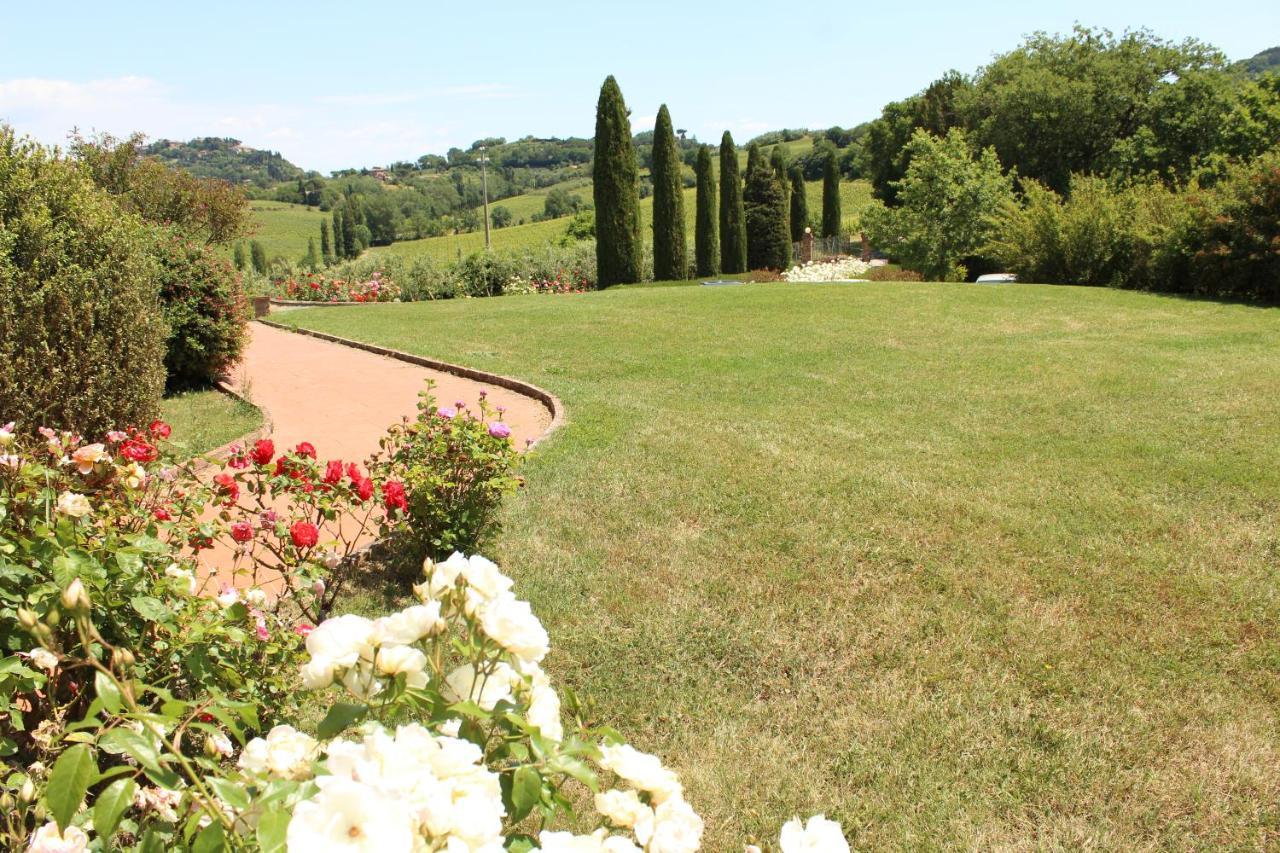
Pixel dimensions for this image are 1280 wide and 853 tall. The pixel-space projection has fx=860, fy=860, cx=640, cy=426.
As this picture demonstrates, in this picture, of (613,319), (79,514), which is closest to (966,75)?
(613,319)

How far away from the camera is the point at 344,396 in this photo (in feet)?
26.8

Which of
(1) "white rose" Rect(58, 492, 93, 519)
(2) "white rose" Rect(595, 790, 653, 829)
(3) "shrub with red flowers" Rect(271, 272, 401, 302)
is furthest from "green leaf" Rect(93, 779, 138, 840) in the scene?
(3) "shrub with red flowers" Rect(271, 272, 401, 302)

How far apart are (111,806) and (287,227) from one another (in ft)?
240

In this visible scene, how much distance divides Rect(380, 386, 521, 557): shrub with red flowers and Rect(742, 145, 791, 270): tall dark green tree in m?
30.1

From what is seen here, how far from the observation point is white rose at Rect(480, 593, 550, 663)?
1178mm

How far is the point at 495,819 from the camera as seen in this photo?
2.97ft

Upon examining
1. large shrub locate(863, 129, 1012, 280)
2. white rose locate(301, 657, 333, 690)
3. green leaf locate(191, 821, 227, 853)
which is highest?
large shrub locate(863, 129, 1012, 280)

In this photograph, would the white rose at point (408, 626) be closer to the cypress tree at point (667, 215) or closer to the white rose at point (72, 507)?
the white rose at point (72, 507)

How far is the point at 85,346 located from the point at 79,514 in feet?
13.5

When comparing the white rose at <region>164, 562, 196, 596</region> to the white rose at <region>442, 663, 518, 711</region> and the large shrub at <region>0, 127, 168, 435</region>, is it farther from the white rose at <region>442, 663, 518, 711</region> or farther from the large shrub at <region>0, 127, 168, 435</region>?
the large shrub at <region>0, 127, 168, 435</region>

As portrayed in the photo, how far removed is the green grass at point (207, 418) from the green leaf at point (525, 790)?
5555 mm

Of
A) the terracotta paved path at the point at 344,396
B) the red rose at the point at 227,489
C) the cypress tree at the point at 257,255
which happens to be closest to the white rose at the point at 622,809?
the red rose at the point at 227,489

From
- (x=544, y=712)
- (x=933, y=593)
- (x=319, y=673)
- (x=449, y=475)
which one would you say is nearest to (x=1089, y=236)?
(x=933, y=593)

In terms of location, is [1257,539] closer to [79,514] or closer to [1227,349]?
[79,514]
